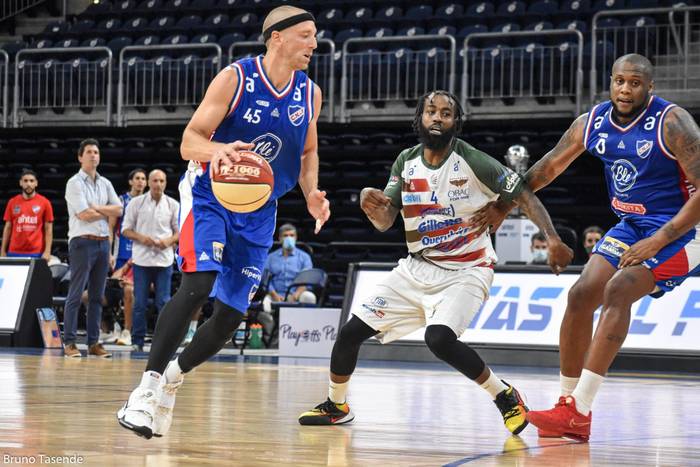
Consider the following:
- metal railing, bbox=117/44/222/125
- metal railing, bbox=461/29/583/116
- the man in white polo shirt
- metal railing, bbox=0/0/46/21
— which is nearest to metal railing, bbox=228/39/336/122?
metal railing, bbox=117/44/222/125

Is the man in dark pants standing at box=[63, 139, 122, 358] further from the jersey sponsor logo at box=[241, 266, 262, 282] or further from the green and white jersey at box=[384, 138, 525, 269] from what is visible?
the jersey sponsor logo at box=[241, 266, 262, 282]

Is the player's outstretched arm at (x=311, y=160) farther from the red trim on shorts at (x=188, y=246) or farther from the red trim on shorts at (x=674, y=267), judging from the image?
the red trim on shorts at (x=674, y=267)

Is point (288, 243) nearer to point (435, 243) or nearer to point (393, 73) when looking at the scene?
point (393, 73)

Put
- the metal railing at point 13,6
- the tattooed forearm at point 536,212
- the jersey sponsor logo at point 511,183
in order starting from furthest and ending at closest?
Result: the metal railing at point 13,6
the jersey sponsor logo at point 511,183
the tattooed forearm at point 536,212

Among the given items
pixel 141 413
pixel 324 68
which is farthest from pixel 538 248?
pixel 141 413

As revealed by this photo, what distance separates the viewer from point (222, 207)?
469 centimetres

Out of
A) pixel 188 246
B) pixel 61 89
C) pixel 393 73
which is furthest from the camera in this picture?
pixel 61 89

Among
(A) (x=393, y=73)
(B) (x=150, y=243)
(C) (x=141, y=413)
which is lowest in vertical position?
(C) (x=141, y=413)

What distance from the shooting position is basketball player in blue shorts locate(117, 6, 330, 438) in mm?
4516

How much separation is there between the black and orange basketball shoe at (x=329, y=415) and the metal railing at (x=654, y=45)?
9.59m

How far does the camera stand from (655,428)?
17.6 ft

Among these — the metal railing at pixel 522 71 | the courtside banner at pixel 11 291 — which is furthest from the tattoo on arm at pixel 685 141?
the metal railing at pixel 522 71

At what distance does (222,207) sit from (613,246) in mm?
1765

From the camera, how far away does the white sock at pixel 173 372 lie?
4.59m
